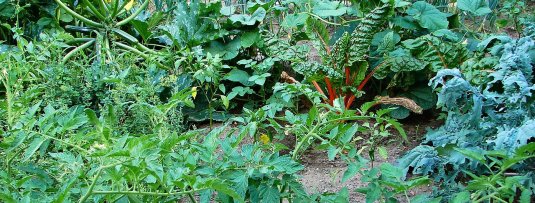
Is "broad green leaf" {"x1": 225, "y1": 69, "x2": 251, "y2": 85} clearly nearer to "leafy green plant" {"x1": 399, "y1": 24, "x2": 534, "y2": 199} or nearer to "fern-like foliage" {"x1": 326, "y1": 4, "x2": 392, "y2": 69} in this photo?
"fern-like foliage" {"x1": 326, "y1": 4, "x2": 392, "y2": 69}

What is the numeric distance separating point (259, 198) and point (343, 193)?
0.30m

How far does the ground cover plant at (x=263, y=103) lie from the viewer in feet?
6.98

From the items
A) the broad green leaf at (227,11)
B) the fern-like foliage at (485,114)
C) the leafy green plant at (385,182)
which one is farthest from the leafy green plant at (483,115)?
the broad green leaf at (227,11)

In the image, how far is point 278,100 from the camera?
376cm

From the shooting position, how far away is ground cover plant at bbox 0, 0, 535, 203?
6.98 ft

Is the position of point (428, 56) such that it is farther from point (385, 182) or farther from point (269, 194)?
point (269, 194)

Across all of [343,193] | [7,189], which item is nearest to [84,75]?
[7,189]

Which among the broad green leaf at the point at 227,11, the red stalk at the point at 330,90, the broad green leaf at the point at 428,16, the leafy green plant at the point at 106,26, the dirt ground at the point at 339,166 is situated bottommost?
the dirt ground at the point at 339,166

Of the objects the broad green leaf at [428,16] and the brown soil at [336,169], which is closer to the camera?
the brown soil at [336,169]

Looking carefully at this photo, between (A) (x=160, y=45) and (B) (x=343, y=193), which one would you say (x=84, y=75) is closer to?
(A) (x=160, y=45)

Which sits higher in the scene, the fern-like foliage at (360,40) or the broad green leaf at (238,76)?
the fern-like foliage at (360,40)

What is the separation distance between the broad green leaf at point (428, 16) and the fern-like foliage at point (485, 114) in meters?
0.80

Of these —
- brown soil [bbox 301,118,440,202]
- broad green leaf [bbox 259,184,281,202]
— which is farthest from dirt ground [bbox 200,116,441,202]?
broad green leaf [bbox 259,184,281,202]

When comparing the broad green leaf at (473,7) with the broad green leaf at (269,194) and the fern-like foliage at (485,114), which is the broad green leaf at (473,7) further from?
the broad green leaf at (269,194)
